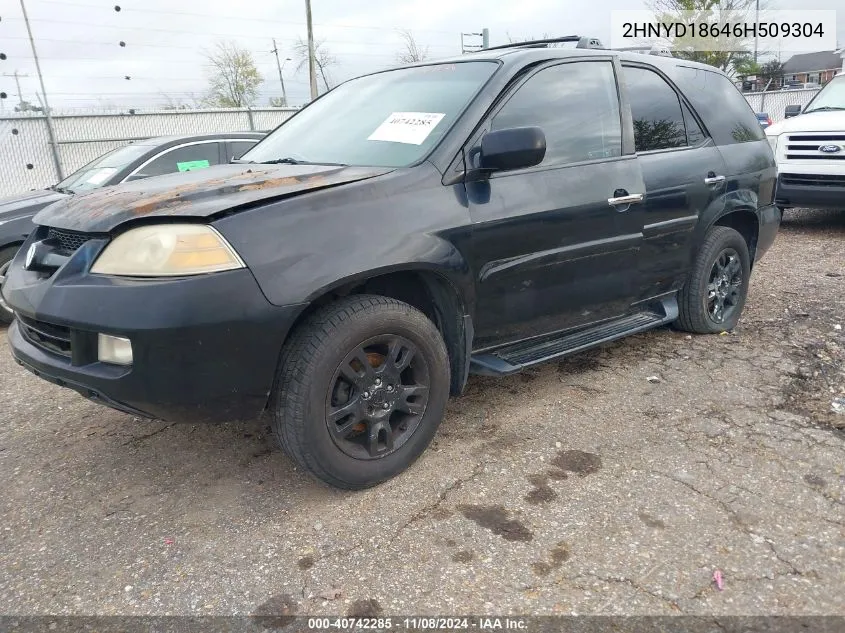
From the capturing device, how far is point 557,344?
3.44m

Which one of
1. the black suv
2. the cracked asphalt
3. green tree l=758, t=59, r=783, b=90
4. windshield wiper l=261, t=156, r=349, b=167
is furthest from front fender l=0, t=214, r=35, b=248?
green tree l=758, t=59, r=783, b=90

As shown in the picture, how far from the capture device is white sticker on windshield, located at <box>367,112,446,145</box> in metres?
3.02

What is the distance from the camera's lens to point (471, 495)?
107 inches

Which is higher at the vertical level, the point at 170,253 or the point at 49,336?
the point at 170,253

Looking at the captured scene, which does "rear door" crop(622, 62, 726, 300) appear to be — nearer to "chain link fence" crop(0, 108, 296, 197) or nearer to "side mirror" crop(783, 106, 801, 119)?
"side mirror" crop(783, 106, 801, 119)

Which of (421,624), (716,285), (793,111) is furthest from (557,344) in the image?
(793,111)

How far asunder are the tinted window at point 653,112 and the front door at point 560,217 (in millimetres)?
167

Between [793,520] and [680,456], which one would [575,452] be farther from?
[793,520]

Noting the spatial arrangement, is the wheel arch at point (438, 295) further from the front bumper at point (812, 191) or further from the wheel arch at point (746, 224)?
the front bumper at point (812, 191)

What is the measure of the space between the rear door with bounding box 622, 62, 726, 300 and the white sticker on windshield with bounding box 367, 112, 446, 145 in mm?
1222

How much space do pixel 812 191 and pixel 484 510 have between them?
716 cm

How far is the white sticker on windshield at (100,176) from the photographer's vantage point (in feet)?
19.2

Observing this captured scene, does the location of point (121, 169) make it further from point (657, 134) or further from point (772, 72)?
point (772, 72)

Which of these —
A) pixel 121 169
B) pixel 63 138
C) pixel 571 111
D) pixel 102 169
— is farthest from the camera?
pixel 63 138
